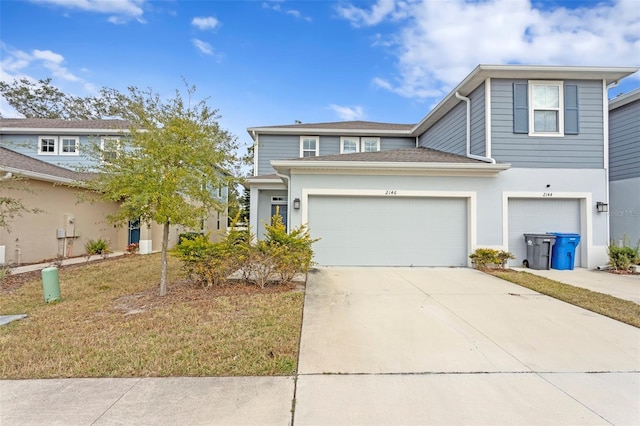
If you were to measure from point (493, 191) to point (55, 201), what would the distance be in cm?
1454

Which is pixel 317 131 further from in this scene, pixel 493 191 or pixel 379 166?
pixel 493 191

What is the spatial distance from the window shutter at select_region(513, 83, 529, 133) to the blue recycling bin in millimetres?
3293

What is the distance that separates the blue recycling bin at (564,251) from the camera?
8680 mm

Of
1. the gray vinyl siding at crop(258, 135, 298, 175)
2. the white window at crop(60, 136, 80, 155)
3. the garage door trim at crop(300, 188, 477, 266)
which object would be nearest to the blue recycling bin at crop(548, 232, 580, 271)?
the garage door trim at crop(300, 188, 477, 266)

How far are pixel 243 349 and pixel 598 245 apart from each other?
35.3 feet

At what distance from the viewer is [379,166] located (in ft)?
28.7

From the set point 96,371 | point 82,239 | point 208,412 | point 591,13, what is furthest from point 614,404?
point 82,239

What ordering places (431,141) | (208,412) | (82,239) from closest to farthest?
(208,412) < (82,239) < (431,141)

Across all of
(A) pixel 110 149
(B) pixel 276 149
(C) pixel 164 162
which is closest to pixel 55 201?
(A) pixel 110 149

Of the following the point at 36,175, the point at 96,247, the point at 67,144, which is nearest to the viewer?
the point at 36,175

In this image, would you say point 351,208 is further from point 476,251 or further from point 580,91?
point 580,91

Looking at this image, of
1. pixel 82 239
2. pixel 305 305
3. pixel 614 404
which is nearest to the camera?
pixel 614 404

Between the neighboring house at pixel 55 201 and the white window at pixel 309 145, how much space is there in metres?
5.20

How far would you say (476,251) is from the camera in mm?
8695
